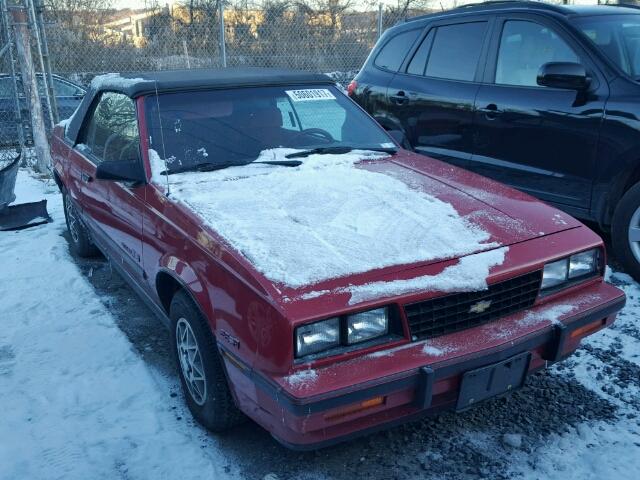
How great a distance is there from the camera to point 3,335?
376cm

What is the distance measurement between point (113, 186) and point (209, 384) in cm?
156

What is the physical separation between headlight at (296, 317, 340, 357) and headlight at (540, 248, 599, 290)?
1.01m

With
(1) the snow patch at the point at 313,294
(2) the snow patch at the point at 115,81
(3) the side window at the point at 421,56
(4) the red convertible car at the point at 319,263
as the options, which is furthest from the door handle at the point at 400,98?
(1) the snow patch at the point at 313,294

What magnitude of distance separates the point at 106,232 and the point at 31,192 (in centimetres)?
377

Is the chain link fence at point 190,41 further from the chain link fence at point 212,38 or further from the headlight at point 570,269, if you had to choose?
the headlight at point 570,269

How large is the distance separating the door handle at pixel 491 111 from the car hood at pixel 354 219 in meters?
1.49

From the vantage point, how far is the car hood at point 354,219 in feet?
7.44

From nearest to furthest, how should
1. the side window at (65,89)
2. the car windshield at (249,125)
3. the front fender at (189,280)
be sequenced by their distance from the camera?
the front fender at (189,280) → the car windshield at (249,125) → the side window at (65,89)

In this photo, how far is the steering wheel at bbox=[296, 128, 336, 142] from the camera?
3.66m

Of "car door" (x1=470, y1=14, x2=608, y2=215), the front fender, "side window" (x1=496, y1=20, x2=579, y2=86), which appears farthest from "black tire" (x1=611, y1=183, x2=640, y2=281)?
the front fender

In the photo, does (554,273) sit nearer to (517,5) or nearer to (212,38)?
(517,5)

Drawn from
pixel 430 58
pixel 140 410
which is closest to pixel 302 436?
pixel 140 410

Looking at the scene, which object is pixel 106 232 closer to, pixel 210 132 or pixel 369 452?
pixel 210 132

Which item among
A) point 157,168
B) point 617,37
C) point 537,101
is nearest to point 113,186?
point 157,168
